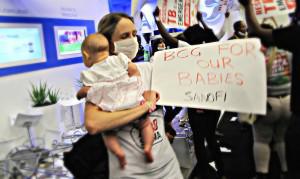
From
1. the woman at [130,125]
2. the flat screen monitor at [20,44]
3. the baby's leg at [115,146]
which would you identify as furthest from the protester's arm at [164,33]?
the flat screen monitor at [20,44]

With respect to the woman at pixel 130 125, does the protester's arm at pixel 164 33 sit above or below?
above

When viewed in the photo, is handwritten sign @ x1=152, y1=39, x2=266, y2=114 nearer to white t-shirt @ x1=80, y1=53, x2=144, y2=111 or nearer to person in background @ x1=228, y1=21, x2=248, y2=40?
person in background @ x1=228, y1=21, x2=248, y2=40

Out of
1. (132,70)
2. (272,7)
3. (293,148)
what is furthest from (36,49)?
(293,148)

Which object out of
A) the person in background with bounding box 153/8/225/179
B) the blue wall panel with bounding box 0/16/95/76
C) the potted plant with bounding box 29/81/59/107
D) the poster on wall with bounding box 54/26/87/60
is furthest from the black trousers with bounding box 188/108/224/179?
the poster on wall with bounding box 54/26/87/60

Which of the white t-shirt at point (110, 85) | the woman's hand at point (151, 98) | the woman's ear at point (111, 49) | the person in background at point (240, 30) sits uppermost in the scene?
the person in background at point (240, 30)

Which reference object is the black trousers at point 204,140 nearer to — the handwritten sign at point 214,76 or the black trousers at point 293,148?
the handwritten sign at point 214,76

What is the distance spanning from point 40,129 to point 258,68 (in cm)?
130

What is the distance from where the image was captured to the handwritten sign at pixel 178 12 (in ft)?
3.95

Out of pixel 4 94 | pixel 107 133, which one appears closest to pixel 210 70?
pixel 107 133

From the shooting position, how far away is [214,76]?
3.41 ft

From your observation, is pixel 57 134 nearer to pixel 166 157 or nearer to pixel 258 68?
pixel 166 157

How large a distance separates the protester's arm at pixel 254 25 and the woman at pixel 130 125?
0.50m

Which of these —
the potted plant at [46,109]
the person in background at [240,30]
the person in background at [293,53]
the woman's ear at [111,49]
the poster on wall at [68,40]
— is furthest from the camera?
the poster on wall at [68,40]

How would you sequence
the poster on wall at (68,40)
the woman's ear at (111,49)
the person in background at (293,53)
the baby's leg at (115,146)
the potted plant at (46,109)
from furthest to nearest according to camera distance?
the poster on wall at (68,40), the potted plant at (46,109), the woman's ear at (111,49), the baby's leg at (115,146), the person in background at (293,53)
